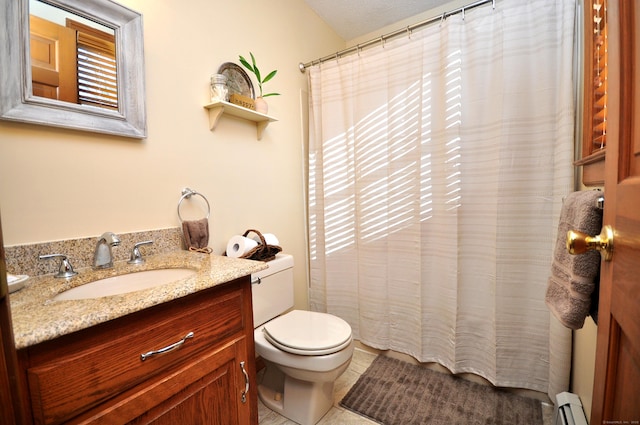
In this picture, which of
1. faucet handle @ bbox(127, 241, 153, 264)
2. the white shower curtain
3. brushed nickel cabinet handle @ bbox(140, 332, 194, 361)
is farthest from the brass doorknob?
faucet handle @ bbox(127, 241, 153, 264)

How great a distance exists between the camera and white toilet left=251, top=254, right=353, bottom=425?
124cm

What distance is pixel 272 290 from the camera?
151 cm

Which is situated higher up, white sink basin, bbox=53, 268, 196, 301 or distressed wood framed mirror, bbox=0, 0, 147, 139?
distressed wood framed mirror, bbox=0, 0, 147, 139

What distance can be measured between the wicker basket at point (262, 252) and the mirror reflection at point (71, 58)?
33.4 inches

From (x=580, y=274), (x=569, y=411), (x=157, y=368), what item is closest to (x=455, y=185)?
(x=580, y=274)

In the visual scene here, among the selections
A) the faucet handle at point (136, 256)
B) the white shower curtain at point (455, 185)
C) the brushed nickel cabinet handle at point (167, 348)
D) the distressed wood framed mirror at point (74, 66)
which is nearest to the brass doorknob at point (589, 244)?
the brushed nickel cabinet handle at point (167, 348)

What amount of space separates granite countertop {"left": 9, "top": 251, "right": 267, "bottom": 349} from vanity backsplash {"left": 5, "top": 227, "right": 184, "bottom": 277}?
0.04 meters

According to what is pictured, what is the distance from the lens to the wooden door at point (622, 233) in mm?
396

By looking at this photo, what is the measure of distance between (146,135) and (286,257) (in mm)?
916

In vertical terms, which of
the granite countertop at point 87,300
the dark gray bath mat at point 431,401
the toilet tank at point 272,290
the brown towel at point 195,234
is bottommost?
the dark gray bath mat at point 431,401

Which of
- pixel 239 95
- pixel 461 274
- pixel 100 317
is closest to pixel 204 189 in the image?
pixel 239 95

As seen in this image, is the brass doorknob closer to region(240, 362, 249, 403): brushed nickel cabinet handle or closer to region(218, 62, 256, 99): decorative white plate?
region(240, 362, 249, 403): brushed nickel cabinet handle

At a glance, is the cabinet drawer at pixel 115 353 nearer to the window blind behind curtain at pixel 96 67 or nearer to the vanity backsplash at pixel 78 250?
the vanity backsplash at pixel 78 250

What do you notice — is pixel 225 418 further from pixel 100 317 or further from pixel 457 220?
pixel 457 220
